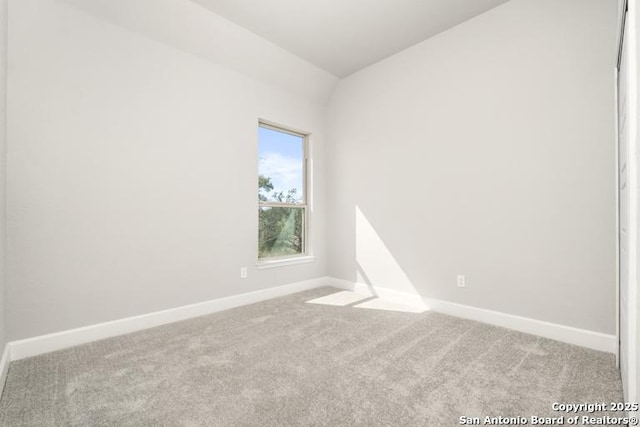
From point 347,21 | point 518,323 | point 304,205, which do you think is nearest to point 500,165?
point 518,323

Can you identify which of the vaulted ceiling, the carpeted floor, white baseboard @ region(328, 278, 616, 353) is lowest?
the carpeted floor

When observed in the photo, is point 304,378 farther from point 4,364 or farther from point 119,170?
point 119,170

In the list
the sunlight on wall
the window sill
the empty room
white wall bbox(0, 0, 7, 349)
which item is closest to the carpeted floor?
the empty room

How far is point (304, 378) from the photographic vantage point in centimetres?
183

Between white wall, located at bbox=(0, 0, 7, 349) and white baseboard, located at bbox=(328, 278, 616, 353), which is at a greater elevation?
white wall, located at bbox=(0, 0, 7, 349)

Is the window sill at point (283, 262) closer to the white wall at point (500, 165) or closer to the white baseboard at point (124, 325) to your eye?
the white baseboard at point (124, 325)

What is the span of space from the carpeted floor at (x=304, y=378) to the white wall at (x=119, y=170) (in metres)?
0.50

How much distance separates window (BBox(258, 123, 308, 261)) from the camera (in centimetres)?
374

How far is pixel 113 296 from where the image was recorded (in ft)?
8.18

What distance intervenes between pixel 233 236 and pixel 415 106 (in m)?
2.53

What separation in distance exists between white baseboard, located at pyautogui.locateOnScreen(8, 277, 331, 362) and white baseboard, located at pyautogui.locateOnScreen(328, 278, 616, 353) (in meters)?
1.57

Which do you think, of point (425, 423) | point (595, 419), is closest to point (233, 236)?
point (425, 423)

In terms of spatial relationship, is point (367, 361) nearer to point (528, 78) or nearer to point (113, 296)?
point (113, 296)

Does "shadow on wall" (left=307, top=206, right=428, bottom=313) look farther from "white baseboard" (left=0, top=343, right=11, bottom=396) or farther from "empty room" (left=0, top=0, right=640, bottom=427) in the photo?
"white baseboard" (left=0, top=343, right=11, bottom=396)
